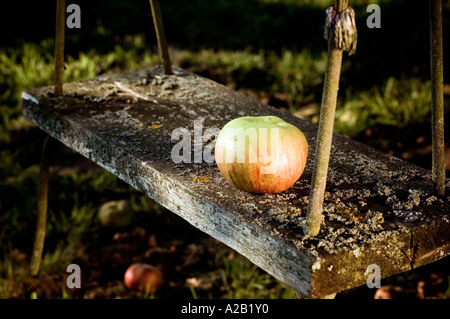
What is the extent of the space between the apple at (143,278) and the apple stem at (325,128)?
1.30m

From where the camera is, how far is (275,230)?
1.29 meters

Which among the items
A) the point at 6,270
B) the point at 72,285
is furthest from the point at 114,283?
the point at 6,270

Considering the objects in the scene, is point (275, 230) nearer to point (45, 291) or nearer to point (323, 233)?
point (323, 233)

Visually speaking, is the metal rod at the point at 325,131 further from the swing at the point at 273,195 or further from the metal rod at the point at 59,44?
the metal rod at the point at 59,44

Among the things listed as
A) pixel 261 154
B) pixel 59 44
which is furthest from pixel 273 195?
pixel 59 44

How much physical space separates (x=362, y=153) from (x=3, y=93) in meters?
2.86

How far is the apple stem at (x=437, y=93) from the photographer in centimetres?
136

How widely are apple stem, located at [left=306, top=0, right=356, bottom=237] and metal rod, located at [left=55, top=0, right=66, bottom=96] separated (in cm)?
123

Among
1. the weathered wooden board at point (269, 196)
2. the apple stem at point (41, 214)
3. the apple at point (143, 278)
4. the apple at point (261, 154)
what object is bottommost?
the apple at point (143, 278)

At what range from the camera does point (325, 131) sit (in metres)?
1.15

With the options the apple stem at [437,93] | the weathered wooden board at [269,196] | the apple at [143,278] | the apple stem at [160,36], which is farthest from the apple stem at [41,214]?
the apple stem at [437,93]

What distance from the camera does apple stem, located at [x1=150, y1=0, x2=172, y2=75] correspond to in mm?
2277

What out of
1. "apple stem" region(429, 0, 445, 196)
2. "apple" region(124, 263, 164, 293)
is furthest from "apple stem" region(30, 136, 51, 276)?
"apple stem" region(429, 0, 445, 196)

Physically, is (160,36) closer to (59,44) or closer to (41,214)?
(59,44)
